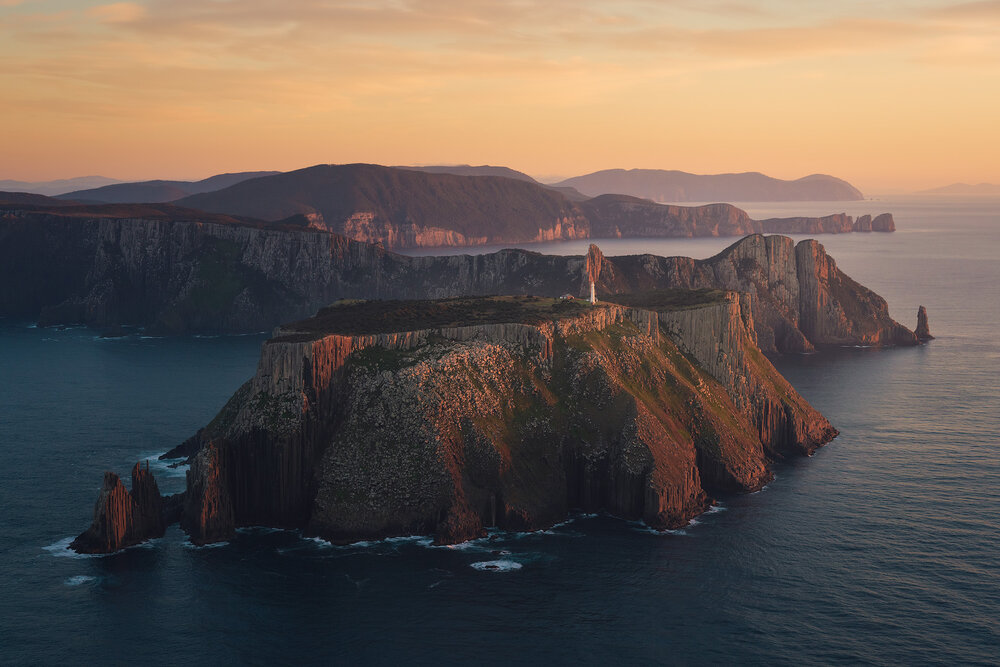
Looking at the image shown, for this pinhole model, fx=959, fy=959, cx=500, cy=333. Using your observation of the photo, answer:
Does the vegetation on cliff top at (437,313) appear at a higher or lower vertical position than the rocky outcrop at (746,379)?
higher

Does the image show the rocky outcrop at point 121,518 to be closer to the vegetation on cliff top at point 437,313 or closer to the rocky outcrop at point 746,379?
the vegetation on cliff top at point 437,313

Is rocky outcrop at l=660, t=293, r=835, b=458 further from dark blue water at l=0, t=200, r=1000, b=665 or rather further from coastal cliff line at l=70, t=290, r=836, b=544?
dark blue water at l=0, t=200, r=1000, b=665

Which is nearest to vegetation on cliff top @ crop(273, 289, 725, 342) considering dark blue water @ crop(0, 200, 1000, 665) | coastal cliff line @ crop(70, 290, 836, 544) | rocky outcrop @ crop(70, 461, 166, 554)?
coastal cliff line @ crop(70, 290, 836, 544)

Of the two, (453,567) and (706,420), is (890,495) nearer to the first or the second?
(706,420)

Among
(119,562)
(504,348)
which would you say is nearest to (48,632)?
(119,562)

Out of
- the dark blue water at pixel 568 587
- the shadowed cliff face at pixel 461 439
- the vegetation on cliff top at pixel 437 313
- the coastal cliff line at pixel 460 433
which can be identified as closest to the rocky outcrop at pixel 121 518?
the coastal cliff line at pixel 460 433

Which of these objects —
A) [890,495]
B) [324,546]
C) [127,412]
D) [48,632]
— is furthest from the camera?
[127,412]

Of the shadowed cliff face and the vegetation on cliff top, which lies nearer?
the shadowed cliff face
